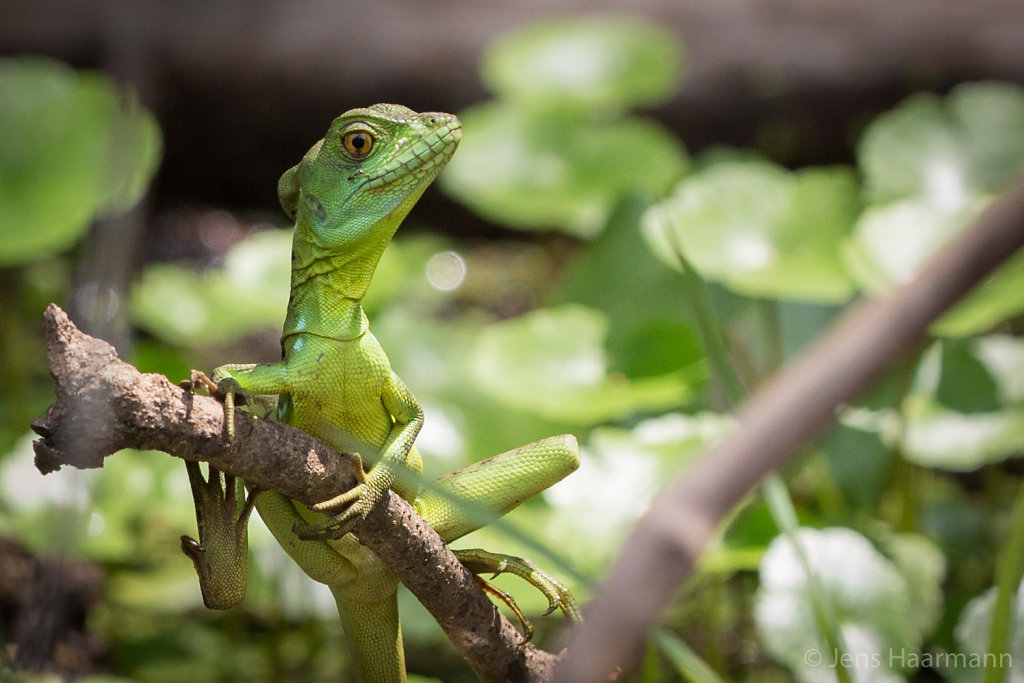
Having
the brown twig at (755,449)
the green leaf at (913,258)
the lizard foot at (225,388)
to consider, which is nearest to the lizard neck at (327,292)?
the lizard foot at (225,388)

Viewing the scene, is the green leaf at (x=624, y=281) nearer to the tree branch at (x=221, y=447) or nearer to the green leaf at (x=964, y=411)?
the green leaf at (x=964, y=411)

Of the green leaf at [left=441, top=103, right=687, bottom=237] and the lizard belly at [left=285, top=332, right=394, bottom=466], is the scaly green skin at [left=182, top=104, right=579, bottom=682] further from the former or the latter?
the green leaf at [left=441, top=103, right=687, bottom=237]

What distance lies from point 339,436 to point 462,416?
115 cm

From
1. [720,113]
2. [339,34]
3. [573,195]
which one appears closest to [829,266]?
[573,195]

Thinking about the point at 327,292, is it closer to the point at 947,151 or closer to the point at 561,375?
the point at 561,375

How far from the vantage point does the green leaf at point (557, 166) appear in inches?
105

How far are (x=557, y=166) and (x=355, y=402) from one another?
6.71ft

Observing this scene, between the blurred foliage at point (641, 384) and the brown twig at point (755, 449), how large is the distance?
100cm

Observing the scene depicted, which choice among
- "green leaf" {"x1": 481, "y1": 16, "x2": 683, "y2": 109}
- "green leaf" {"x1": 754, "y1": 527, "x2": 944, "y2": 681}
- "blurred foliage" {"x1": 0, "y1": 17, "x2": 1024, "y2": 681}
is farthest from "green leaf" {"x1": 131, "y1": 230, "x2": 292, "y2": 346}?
"green leaf" {"x1": 754, "y1": 527, "x2": 944, "y2": 681}

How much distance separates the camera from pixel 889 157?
2494mm

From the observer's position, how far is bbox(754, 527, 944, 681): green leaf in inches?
63.2

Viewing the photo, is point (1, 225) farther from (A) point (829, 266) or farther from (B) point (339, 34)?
(B) point (339, 34)

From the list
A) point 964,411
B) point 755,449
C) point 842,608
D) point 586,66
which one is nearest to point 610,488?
point 842,608

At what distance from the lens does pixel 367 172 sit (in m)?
0.91
